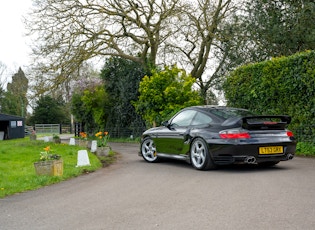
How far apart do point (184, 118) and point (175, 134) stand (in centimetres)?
50

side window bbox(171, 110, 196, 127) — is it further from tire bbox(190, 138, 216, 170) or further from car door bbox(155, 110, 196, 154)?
tire bbox(190, 138, 216, 170)

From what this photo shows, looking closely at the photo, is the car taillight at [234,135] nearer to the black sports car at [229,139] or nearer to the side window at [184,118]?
the black sports car at [229,139]

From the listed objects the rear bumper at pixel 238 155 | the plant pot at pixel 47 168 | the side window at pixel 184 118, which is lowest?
the plant pot at pixel 47 168

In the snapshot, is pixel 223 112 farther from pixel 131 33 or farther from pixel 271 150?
pixel 131 33

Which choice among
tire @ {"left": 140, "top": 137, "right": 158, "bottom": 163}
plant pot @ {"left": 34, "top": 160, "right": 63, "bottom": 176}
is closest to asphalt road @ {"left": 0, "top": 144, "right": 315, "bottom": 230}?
plant pot @ {"left": 34, "top": 160, "right": 63, "bottom": 176}

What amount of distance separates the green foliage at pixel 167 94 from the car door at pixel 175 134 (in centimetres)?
1046

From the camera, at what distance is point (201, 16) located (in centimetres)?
2617

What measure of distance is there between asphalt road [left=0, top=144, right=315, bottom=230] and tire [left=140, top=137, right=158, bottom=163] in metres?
2.24

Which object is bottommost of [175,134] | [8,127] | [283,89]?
[175,134]

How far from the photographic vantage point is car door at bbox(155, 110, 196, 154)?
32.9 feet

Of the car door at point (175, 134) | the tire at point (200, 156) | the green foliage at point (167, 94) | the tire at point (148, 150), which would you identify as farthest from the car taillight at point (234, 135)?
the green foliage at point (167, 94)

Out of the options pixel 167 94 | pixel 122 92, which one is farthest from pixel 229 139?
pixel 122 92

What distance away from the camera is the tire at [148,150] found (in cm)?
1133

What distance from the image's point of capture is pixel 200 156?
930cm
